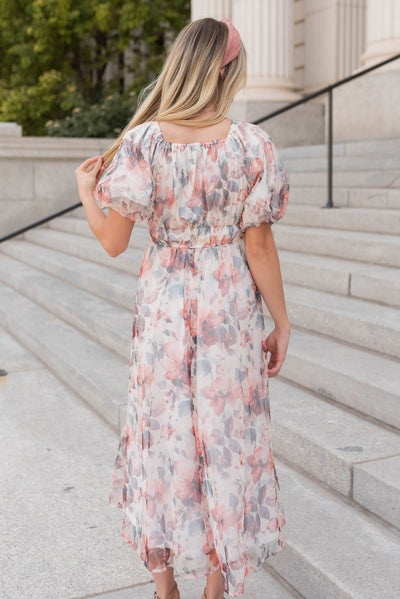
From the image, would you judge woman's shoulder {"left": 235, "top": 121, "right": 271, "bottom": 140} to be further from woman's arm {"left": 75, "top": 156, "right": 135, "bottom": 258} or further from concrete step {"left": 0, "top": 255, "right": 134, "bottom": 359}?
concrete step {"left": 0, "top": 255, "right": 134, "bottom": 359}

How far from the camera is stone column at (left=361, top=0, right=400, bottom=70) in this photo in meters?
9.15

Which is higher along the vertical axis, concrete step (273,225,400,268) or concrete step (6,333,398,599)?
concrete step (273,225,400,268)

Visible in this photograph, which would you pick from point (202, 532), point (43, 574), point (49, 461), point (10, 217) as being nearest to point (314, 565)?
point (202, 532)

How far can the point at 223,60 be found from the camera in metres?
2.14

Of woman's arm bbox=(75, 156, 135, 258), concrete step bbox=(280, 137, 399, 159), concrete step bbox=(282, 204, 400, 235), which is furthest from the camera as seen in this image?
concrete step bbox=(280, 137, 399, 159)

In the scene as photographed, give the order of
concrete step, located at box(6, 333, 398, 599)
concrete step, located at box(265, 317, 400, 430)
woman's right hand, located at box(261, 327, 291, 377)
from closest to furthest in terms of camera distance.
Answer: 1. woman's right hand, located at box(261, 327, 291, 377)
2. concrete step, located at box(6, 333, 398, 599)
3. concrete step, located at box(265, 317, 400, 430)

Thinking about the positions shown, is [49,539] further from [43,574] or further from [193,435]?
[193,435]

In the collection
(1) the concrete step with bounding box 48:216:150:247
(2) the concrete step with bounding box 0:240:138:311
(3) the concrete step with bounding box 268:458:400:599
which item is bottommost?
(3) the concrete step with bounding box 268:458:400:599

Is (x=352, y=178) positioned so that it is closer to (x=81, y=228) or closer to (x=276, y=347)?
(x=81, y=228)

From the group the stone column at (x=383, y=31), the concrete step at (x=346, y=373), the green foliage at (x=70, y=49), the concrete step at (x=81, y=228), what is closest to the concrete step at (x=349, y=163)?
the stone column at (x=383, y=31)

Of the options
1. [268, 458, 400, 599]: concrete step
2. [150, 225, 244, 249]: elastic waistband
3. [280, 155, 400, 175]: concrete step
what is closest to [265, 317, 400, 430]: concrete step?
[268, 458, 400, 599]: concrete step

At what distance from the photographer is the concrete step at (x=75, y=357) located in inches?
185

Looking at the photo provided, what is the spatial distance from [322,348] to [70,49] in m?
17.7

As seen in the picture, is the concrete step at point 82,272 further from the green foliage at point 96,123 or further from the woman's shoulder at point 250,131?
the green foliage at point 96,123
